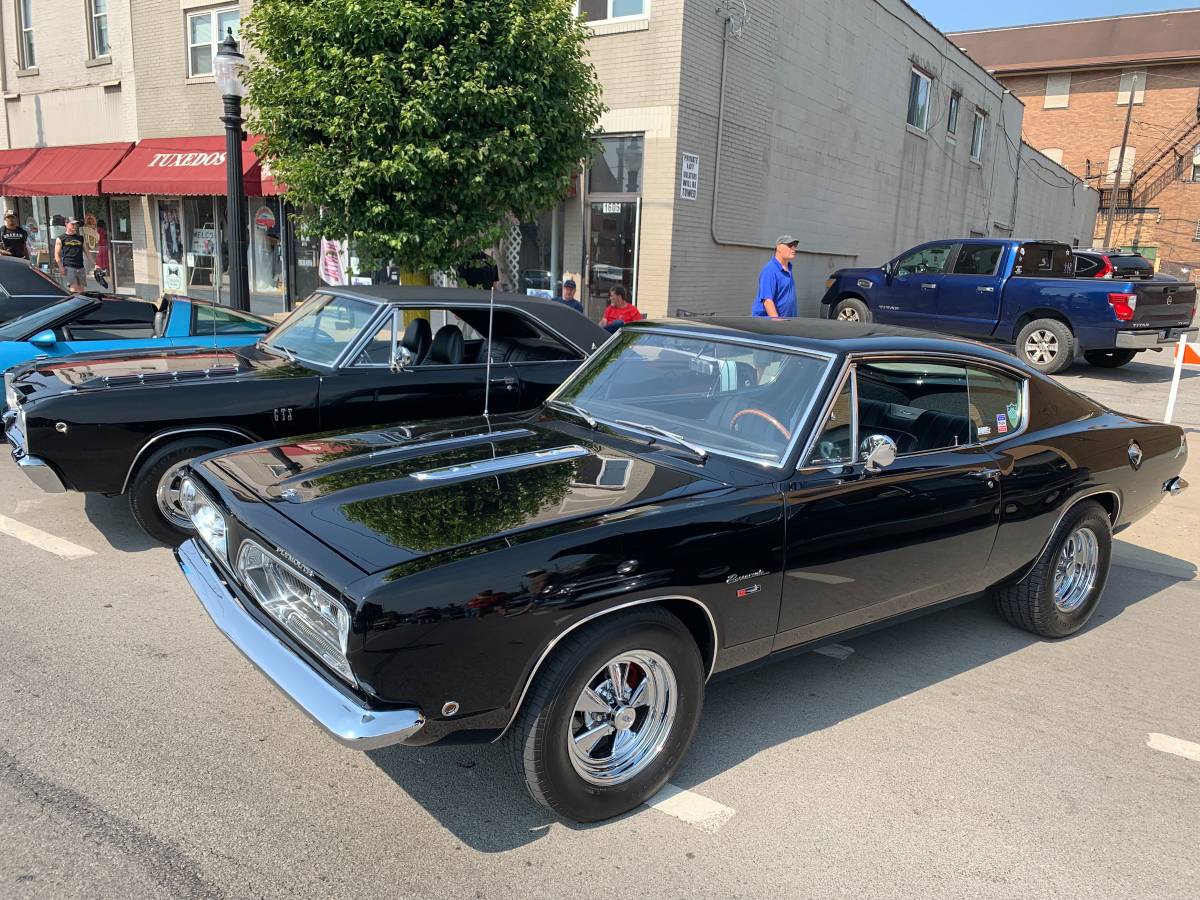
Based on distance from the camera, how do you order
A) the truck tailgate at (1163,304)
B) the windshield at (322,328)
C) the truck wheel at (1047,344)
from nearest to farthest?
the windshield at (322,328), the truck tailgate at (1163,304), the truck wheel at (1047,344)

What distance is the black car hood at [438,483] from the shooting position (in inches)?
111

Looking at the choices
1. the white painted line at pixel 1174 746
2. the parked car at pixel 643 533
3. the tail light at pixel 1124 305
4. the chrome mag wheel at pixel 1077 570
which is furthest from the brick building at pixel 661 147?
the white painted line at pixel 1174 746

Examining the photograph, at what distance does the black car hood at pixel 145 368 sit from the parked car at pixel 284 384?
12 millimetres

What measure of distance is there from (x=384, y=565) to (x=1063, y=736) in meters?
2.82

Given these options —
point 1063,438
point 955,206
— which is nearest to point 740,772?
point 1063,438

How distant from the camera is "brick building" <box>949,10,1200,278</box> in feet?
137

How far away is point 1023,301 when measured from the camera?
13.2 meters

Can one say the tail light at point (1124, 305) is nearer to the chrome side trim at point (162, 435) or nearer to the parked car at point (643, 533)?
the parked car at point (643, 533)

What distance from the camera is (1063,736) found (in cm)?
363

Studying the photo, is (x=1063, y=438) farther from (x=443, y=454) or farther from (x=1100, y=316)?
(x=1100, y=316)

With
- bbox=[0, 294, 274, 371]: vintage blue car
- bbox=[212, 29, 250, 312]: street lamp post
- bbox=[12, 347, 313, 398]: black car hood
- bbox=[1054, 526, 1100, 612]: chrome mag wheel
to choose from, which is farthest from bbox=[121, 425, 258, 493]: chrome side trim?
bbox=[212, 29, 250, 312]: street lamp post

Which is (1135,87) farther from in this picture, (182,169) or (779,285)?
(779,285)

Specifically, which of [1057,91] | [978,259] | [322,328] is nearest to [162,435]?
[322,328]

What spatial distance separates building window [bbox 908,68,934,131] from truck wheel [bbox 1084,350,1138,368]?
7.57 metres
